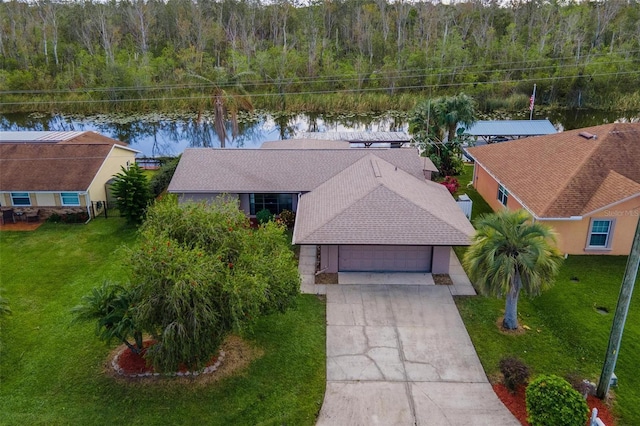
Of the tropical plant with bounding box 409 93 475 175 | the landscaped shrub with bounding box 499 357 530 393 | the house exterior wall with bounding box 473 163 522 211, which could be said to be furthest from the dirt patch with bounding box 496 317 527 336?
the tropical plant with bounding box 409 93 475 175

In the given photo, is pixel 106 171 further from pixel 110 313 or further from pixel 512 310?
pixel 512 310

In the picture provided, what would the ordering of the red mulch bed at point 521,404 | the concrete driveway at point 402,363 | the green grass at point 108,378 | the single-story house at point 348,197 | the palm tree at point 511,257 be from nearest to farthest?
1. the red mulch bed at point 521,404
2. the green grass at point 108,378
3. the concrete driveway at point 402,363
4. the palm tree at point 511,257
5. the single-story house at point 348,197

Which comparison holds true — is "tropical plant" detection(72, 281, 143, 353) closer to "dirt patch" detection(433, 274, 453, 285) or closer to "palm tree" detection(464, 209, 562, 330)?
"palm tree" detection(464, 209, 562, 330)

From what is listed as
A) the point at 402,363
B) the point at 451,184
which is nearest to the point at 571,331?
the point at 402,363

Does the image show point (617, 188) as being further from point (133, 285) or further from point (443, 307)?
point (133, 285)

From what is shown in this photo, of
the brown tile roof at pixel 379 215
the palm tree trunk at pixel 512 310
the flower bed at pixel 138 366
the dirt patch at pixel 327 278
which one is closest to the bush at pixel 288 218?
the brown tile roof at pixel 379 215

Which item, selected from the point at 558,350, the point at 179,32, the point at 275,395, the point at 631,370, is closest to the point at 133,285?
the point at 275,395

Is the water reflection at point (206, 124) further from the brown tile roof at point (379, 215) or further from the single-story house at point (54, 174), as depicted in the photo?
the brown tile roof at point (379, 215)
